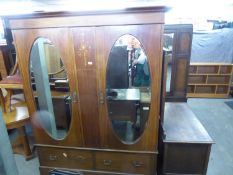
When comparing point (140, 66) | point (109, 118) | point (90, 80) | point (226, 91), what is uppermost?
point (140, 66)

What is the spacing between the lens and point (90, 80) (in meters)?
1.55

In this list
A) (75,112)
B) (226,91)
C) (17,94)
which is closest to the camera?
(75,112)

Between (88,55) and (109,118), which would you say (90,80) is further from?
(109,118)

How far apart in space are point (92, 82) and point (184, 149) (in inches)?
43.2

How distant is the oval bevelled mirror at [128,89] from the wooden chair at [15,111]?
42.0 inches

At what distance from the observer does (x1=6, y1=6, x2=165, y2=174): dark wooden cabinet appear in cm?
136

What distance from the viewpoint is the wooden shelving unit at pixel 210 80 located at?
401 centimetres

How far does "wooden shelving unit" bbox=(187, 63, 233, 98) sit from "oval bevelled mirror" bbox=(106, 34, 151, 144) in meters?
2.84

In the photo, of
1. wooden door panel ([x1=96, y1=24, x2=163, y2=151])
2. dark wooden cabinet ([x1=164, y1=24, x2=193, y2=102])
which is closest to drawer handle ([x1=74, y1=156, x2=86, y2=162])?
wooden door panel ([x1=96, y1=24, x2=163, y2=151])

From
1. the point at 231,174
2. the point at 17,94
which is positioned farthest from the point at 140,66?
the point at 17,94

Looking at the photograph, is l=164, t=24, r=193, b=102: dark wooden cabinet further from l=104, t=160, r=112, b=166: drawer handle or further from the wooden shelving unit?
the wooden shelving unit

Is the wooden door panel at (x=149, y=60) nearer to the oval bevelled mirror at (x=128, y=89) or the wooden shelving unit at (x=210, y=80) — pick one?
the oval bevelled mirror at (x=128, y=89)

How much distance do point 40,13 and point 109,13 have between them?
54cm

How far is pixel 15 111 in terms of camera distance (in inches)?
89.3
